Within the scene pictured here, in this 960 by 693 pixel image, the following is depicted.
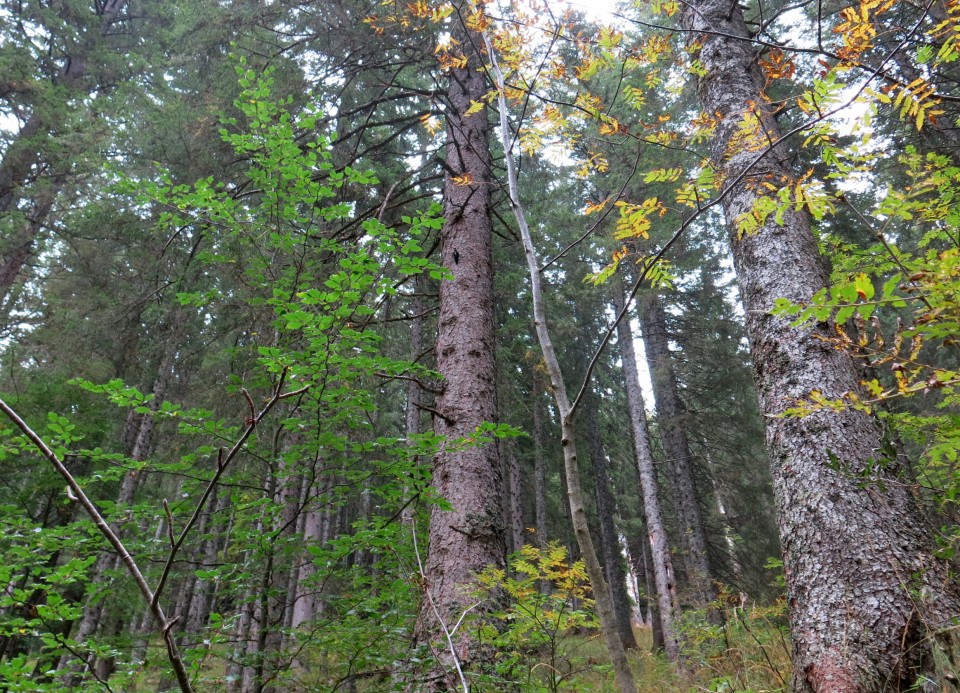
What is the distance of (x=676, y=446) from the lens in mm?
12820

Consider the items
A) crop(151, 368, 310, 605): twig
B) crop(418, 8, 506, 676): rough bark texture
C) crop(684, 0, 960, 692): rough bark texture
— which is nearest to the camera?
crop(151, 368, 310, 605): twig

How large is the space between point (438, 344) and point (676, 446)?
32.4 ft

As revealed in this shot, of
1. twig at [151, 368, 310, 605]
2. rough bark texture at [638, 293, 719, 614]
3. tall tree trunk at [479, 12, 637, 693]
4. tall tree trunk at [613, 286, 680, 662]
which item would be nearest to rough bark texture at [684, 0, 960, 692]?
tall tree trunk at [479, 12, 637, 693]

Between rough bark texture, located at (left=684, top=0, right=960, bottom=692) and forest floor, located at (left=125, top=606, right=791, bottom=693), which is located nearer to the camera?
rough bark texture, located at (left=684, top=0, right=960, bottom=692)

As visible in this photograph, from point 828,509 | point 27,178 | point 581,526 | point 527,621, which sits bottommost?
point 527,621

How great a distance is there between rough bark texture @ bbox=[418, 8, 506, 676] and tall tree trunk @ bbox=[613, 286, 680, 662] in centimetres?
562

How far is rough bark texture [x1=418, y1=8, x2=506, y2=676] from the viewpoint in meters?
3.62

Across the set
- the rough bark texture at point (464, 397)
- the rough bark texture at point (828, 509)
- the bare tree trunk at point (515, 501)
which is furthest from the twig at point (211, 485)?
the bare tree trunk at point (515, 501)

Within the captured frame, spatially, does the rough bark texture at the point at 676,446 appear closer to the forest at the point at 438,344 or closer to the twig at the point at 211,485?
the forest at the point at 438,344

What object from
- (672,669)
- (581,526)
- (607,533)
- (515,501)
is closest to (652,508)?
(672,669)

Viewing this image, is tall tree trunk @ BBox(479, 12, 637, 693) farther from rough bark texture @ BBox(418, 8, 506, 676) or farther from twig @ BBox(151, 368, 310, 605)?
rough bark texture @ BBox(418, 8, 506, 676)

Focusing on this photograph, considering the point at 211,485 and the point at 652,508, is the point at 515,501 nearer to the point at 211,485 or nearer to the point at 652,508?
the point at 652,508

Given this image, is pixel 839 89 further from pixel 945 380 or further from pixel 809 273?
pixel 945 380

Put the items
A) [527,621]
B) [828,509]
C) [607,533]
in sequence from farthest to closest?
[607,533] → [527,621] → [828,509]
